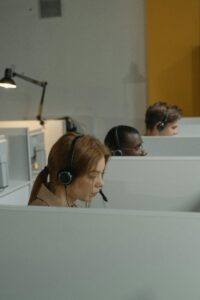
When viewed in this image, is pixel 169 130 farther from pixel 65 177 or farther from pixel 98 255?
pixel 98 255

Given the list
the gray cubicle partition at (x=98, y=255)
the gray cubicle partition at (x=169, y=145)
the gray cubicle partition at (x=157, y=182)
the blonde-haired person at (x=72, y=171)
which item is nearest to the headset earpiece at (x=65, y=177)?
the blonde-haired person at (x=72, y=171)

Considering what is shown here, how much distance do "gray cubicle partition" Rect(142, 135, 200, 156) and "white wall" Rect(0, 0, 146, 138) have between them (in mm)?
2456

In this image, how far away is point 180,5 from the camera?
14.0 ft

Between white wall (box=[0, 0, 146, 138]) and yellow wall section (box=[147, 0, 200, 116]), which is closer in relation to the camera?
yellow wall section (box=[147, 0, 200, 116])

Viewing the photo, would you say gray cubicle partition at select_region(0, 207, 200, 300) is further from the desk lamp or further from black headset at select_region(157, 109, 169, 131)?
the desk lamp

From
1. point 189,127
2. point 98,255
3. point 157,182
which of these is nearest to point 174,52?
point 189,127

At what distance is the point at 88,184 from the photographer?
1369 millimetres

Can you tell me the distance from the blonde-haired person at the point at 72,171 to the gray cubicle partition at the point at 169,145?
76 cm

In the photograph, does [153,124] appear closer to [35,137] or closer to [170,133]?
[170,133]

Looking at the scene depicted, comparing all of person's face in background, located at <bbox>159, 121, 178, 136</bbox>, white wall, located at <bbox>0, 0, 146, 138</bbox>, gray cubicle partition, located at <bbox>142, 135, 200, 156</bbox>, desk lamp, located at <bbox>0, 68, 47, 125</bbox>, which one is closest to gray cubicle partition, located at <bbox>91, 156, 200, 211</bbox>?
gray cubicle partition, located at <bbox>142, 135, 200, 156</bbox>

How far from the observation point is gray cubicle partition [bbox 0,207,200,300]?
74cm

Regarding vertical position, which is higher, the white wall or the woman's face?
the white wall

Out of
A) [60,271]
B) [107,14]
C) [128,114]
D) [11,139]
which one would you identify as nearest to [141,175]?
[60,271]

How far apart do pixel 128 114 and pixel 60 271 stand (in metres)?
3.89
